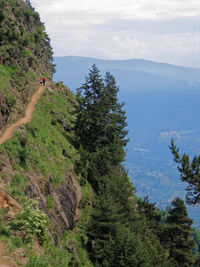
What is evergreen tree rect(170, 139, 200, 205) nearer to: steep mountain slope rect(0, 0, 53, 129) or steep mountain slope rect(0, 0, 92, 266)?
steep mountain slope rect(0, 0, 92, 266)

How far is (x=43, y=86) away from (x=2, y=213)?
3397cm

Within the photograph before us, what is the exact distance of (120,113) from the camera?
3997 centimetres

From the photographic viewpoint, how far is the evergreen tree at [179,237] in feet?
113

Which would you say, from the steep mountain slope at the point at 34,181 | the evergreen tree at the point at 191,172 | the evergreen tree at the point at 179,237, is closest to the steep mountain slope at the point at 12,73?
the steep mountain slope at the point at 34,181

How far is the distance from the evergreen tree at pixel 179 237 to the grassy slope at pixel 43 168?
13252 millimetres

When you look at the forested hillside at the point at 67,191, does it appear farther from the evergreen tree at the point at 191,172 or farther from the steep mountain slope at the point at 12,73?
the evergreen tree at the point at 191,172

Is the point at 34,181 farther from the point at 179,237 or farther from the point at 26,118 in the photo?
the point at 179,237

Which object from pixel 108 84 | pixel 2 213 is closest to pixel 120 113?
pixel 108 84

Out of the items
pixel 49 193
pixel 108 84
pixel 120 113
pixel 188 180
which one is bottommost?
pixel 49 193

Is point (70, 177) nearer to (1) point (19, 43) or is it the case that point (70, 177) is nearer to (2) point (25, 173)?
(2) point (25, 173)

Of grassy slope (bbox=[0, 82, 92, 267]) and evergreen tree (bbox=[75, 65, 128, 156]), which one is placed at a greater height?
evergreen tree (bbox=[75, 65, 128, 156])

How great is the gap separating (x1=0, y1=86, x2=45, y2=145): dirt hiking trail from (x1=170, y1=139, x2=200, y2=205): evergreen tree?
1285 cm

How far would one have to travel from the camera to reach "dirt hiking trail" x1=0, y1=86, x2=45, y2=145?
2160 centimetres

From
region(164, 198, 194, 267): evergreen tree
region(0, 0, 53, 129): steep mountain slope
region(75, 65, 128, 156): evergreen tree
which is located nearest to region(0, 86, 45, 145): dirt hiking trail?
region(0, 0, 53, 129): steep mountain slope
